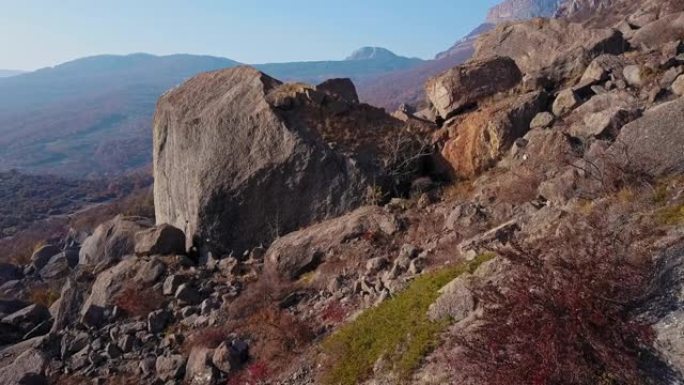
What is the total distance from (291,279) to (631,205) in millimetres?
7532

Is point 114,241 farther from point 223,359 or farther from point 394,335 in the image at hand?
point 394,335

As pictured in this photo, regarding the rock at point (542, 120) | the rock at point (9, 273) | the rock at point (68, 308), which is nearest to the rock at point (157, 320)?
the rock at point (68, 308)

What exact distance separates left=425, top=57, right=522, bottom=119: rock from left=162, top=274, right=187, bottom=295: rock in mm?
8658

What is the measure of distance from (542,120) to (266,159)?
7039 millimetres

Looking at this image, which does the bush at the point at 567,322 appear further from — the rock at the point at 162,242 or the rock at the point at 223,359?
the rock at the point at 162,242

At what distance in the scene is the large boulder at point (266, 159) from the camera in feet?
50.1

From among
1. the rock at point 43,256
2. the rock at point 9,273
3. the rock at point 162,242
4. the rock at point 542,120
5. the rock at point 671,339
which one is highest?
the rock at point 542,120

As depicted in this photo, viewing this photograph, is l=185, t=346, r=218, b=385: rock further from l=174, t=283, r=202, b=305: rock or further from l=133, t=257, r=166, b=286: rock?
l=133, t=257, r=166, b=286: rock

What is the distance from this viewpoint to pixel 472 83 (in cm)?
1698

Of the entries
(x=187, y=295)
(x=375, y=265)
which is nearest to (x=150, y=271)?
(x=187, y=295)

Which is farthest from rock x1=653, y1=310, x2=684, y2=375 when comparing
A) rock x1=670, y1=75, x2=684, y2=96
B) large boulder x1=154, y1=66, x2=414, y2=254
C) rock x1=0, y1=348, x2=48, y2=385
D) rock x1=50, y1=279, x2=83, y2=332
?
rock x1=50, y1=279, x2=83, y2=332

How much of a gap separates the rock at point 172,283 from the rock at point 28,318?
464 cm

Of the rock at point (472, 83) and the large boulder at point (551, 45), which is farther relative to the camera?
the large boulder at point (551, 45)

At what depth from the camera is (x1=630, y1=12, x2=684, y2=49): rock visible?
16.8 meters
